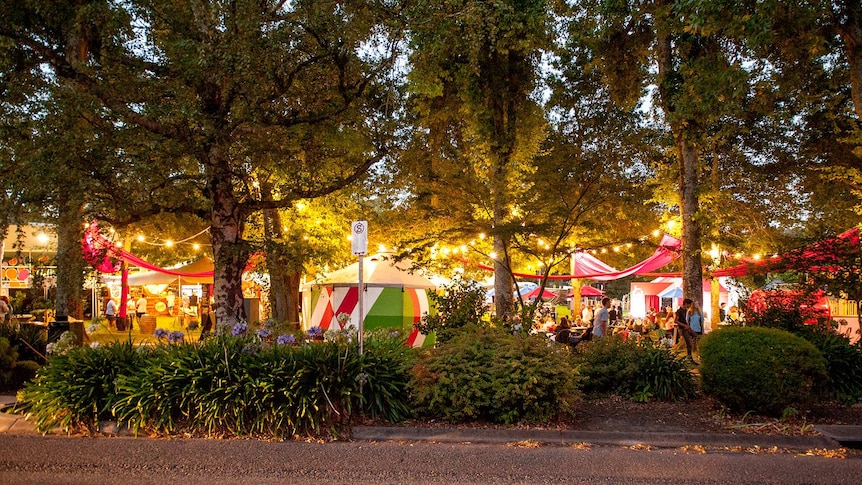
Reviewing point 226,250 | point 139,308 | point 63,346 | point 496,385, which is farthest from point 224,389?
point 139,308

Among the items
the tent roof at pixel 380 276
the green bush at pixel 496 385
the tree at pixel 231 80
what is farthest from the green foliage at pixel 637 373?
the tent roof at pixel 380 276

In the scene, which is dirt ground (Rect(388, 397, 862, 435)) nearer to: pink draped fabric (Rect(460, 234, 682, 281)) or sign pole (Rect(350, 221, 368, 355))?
sign pole (Rect(350, 221, 368, 355))

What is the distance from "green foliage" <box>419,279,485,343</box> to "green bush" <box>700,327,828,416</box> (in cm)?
458

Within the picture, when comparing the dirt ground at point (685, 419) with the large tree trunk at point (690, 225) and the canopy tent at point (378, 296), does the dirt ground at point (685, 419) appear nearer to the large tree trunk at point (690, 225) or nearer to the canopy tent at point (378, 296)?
the large tree trunk at point (690, 225)

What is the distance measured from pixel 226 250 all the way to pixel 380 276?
6705 millimetres

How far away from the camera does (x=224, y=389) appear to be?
712 centimetres

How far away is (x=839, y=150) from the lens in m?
19.9

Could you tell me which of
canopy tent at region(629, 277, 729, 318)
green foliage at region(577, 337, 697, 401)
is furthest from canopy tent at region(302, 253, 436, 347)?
canopy tent at region(629, 277, 729, 318)

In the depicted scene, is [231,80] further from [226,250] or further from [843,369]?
[843,369]

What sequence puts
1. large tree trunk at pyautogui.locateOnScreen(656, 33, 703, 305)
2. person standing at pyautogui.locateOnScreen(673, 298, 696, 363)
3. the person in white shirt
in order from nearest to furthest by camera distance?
person standing at pyautogui.locateOnScreen(673, 298, 696, 363)
large tree trunk at pyautogui.locateOnScreen(656, 33, 703, 305)
the person in white shirt

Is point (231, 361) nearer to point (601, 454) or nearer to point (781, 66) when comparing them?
point (601, 454)

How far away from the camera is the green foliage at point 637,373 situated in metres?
8.84

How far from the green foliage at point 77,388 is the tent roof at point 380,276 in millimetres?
8583

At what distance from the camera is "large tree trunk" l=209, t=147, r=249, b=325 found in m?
10.0
